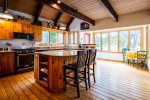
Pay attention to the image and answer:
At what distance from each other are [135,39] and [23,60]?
669 cm

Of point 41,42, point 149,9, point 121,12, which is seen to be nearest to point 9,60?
point 41,42

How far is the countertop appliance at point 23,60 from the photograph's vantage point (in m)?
4.38

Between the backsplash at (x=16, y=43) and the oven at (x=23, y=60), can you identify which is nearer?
the oven at (x=23, y=60)

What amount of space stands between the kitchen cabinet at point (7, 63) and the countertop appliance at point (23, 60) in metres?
0.14

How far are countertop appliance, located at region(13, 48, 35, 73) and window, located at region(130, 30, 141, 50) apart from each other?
625 centimetres

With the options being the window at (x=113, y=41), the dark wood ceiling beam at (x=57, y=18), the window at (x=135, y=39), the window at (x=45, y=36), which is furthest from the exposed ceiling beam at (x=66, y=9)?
the window at (x=135, y=39)

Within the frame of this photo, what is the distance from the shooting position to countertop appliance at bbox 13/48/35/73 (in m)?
4.38

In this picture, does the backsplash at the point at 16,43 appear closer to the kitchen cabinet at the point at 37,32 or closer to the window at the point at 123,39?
the kitchen cabinet at the point at 37,32

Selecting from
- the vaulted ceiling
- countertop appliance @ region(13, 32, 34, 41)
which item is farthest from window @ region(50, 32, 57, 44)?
countertop appliance @ region(13, 32, 34, 41)

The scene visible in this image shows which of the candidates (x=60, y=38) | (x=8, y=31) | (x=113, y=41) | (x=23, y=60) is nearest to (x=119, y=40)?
(x=113, y=41)

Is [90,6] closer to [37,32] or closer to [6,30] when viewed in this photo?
[37,32]

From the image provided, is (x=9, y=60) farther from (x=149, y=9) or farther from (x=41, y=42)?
(x=149, y=9)

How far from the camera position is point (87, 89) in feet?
9.77

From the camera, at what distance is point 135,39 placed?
23.6ft
